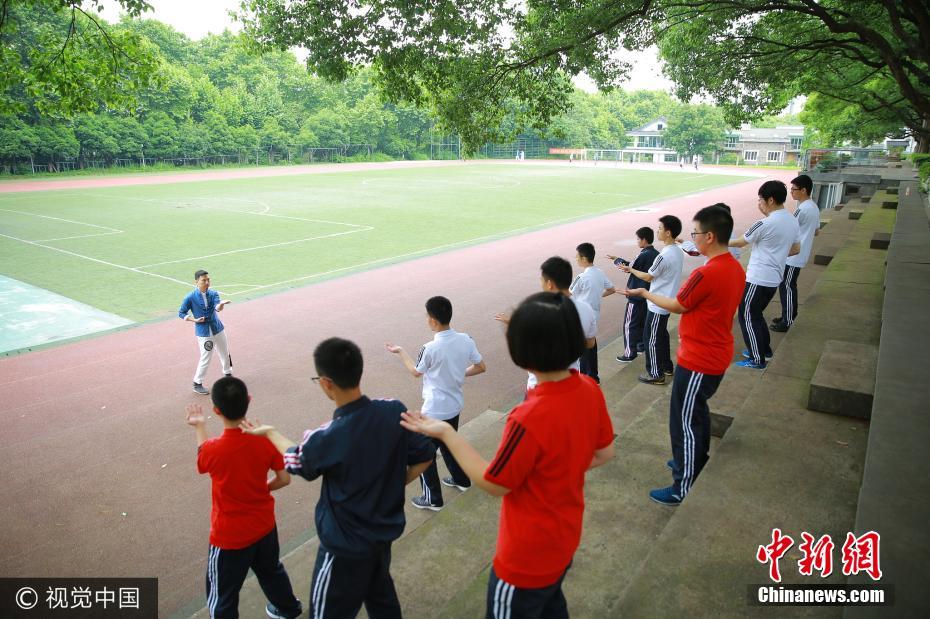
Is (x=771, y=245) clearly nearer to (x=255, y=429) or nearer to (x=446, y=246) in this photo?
(x=255, y=429)

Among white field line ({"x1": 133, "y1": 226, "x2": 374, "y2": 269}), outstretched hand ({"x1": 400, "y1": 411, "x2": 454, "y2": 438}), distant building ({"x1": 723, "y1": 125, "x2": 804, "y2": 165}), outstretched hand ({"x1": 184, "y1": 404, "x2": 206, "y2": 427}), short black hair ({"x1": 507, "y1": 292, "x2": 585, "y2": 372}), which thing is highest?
distant building ({"x1": 723, "y1": 125, "x2": 804, "y2": 165})

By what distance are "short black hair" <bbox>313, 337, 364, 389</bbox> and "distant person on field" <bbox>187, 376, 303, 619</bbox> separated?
909 millimetres

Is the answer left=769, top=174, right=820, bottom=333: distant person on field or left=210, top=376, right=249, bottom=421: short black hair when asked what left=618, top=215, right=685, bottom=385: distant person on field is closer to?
left=769, top=174, right=820, bottom=333: distant person on field

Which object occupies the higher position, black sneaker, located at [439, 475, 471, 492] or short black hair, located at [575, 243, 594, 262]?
short black hair, located at [575, 243, 594, 262]

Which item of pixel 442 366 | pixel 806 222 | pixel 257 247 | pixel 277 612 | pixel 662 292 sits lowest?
pixel 277 612

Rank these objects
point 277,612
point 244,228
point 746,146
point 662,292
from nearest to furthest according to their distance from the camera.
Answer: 1. point 277,612
2. point 662,292
3. point 244,228
4. point 746,146

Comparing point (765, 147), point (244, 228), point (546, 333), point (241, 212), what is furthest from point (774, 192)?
point (765, 147)

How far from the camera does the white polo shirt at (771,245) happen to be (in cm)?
651

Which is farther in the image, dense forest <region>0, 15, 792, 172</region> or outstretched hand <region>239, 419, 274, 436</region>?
dense forest <region>0, 15, 792, 172</region>

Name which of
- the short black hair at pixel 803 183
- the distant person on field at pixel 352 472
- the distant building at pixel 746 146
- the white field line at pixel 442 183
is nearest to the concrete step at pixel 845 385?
the short black hair at pixel 803 183

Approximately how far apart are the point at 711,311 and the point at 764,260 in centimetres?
300

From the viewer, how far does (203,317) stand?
8117mm

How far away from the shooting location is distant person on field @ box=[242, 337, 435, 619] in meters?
2.69

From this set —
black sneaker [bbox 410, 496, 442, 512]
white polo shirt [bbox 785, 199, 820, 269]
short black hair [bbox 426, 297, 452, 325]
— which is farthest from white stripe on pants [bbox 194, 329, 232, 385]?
white polo shirt [bbox 785, 199, 820, 269]
